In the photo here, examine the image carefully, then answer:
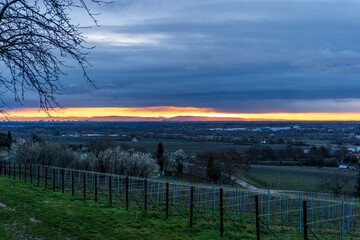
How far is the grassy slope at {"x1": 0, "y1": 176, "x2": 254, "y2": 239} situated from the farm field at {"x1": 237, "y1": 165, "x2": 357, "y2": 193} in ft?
182

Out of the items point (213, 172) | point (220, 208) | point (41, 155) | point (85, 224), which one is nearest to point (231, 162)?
point (213, 172)

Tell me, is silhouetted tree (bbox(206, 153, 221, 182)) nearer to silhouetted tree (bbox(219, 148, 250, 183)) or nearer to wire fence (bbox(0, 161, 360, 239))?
silhouetted tree (bbox(219, 148, 250, 183))

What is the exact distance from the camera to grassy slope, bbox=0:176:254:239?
10.2m

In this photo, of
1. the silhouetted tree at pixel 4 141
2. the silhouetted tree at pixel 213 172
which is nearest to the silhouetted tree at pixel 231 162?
the silhouetted tree at pixel 213 172

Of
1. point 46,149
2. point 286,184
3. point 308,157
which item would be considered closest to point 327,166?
point 308,157

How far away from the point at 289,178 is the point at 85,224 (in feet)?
247

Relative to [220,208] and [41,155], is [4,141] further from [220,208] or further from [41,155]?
[220,208]

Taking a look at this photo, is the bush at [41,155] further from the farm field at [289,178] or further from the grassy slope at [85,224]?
the farm field at [289,178]

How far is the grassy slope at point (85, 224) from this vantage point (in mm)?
10211

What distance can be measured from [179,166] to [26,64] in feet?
226

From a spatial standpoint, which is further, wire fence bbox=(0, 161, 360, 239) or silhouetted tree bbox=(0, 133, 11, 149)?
silhouetted tree bbox=(0, 133, 11, 149)

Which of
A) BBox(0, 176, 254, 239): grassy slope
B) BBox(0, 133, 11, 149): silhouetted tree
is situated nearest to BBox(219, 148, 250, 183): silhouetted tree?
BBox(0, 133, 11, 149): silhouetted tree

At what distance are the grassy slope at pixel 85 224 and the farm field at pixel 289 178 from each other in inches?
2184

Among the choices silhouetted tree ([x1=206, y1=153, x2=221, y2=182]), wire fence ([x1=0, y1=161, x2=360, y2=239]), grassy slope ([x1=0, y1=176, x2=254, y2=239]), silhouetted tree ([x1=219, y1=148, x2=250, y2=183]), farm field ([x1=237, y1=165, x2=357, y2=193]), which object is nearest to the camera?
grassy slope ([x1=0, y1=176, x2=254, y2=239])
